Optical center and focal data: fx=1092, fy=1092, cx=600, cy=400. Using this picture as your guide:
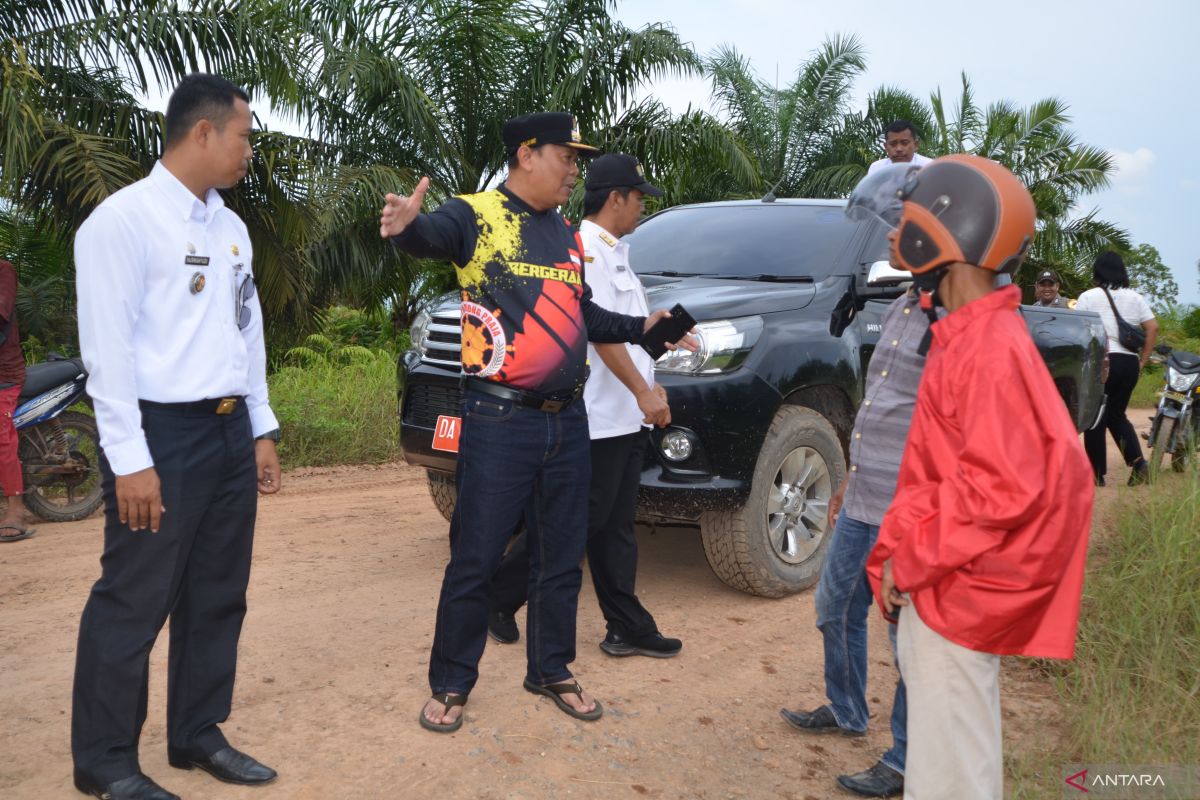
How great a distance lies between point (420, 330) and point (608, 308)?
1.59 m

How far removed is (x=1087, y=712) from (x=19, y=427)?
622 centimetres

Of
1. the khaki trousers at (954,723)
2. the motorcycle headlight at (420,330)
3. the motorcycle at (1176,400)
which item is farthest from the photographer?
the motorcycle at (1176,400)

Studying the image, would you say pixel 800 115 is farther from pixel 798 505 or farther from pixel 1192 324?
pixel 798 505

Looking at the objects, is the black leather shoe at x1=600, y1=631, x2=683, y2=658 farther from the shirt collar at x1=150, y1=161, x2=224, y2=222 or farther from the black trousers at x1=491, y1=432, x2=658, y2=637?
the shirt collar at x1=150, y1=161, x2=224, y2=222

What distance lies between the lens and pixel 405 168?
14453 mm

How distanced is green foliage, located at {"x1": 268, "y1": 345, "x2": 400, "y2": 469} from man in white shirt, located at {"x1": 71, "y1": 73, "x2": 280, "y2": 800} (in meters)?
4.85

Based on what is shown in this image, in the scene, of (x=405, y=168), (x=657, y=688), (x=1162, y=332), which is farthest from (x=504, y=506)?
(x=1162, y=332)

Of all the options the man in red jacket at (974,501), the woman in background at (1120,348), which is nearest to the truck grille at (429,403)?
the man in red jacket at (974,501)

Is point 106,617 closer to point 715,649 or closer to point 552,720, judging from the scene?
point 552,720

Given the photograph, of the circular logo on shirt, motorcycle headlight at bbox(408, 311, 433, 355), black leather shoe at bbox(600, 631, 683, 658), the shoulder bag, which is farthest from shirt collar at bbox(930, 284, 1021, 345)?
the shoulder bag

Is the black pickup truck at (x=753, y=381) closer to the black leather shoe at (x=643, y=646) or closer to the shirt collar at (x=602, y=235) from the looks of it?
the black leather shoe at (x=643, y=646)

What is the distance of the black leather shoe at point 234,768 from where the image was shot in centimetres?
325

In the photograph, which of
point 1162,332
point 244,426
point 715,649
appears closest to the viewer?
point 244,426

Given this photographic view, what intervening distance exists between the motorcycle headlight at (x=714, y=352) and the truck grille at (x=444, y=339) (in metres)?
0.95
